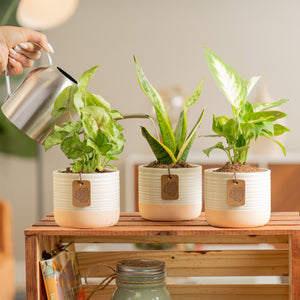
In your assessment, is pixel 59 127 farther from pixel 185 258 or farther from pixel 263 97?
pixel 263 97

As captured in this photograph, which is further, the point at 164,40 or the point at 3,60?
the point at 164,40

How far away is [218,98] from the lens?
156 inches

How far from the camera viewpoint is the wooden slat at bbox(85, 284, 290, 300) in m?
1.36

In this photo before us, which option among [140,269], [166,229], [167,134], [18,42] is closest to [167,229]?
[166,229]

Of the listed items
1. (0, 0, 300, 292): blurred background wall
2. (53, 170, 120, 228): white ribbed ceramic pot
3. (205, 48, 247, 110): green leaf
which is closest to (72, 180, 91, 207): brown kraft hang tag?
(53, 170, 120, 228): white ribbed ceramic pot

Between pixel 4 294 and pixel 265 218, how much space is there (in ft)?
9.15

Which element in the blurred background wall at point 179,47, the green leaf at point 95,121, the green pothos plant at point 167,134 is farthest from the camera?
the blurred background wall at point 179,47

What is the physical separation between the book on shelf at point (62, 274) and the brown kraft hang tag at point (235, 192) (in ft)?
1.39

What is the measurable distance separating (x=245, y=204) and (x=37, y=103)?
0.54 meters

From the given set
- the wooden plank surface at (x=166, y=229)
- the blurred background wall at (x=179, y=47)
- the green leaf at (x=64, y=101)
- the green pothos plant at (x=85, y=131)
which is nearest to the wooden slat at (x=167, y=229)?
the wooden plank surface at (x=166, y=229)

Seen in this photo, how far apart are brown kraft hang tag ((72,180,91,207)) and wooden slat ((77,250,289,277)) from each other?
0.25m

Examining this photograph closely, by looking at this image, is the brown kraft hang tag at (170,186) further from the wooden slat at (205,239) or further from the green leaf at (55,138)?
the green leaf at (55,138)

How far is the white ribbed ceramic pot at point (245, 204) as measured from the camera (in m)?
1.18

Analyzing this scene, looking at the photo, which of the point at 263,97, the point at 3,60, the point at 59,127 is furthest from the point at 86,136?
the point at 263,97
